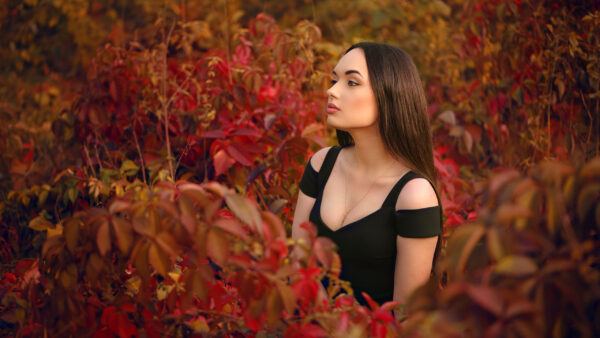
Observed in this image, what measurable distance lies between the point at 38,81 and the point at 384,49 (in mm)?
4562

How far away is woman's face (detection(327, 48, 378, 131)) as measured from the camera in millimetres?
1758

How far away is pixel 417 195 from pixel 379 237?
185 millimetres

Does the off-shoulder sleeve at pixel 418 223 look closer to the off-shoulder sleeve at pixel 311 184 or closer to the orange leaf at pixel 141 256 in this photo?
the off-shoulder sleeve at pixel 311 184

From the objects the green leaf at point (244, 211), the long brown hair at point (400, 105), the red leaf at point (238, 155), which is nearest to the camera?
the green leaf at point (244, 211)

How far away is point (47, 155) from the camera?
316 centimetres

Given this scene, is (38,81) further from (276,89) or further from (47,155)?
(276,89)

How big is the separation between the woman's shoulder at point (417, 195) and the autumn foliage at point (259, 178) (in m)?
0.19

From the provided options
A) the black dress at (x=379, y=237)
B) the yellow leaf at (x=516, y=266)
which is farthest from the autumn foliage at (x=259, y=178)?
the black dress at (x=379, y=237)

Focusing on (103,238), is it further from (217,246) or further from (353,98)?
(353,98)

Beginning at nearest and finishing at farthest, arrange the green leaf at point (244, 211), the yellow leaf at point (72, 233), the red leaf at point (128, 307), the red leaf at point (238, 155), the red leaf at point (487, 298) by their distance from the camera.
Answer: the red leaf at point (487, 298) → the green leaf at point (244, 211) → the yellow leaf at point (72, 233) → the red leaf at point (128, 307) → the red leaf at point (238, 155)

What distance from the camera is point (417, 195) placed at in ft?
5.46

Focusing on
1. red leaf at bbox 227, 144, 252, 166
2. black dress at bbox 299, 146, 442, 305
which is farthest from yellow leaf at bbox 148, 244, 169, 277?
red leaf at bbox 227, 144, 252, 166

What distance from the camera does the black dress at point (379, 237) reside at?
1655 mm

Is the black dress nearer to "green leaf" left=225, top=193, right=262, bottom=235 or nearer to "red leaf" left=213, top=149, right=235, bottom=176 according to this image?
"red leaf" left=213, top=149, right=235, bottom=176
